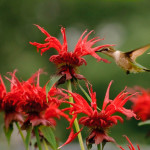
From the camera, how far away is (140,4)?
1030cm

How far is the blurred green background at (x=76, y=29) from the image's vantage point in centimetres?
790

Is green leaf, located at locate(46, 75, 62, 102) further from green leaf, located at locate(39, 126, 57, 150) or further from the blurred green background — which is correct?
the blurred green background

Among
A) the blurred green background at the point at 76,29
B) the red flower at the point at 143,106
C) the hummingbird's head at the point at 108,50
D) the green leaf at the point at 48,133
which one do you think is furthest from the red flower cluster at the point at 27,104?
the blurred green background at the point at 76,29

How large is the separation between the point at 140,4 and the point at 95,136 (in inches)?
374

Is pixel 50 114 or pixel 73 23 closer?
pixel 50 114

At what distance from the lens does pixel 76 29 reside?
31.6ft

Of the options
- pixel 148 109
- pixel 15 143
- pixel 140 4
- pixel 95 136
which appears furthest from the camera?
pixel 140 4

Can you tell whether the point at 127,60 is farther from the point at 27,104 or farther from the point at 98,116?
the point at 27,104

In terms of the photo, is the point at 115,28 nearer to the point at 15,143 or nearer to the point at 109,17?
the point at 109,17

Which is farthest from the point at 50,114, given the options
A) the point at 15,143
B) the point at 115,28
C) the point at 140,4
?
the point at 140,4

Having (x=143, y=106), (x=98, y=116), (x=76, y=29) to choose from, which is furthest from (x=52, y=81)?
(x=76, y=29)

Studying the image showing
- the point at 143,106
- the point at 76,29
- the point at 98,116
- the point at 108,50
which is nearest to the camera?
the point at 98,116

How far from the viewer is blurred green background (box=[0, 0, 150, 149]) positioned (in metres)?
7.90

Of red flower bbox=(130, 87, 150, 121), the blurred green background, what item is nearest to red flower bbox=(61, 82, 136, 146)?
red flower bbox=(130, 87, 150, 121)
